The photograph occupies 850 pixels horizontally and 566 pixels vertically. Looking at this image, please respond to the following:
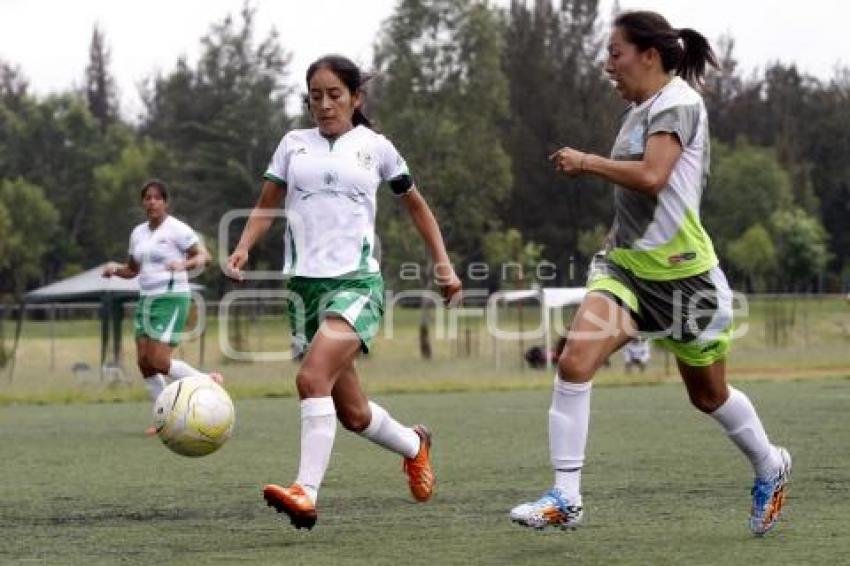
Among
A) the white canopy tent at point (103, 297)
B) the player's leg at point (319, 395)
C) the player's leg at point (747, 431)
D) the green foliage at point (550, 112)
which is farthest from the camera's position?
the green foliage at point (550, 112)

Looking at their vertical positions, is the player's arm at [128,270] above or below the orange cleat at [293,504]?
above

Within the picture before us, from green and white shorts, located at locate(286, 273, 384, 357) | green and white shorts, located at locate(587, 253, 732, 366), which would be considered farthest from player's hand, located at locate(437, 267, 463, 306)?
green and white shorts, located at locate(587, 253, 732, 366)

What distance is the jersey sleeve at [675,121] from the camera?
6.59 metres

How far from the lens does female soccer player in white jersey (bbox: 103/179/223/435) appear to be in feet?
46.7

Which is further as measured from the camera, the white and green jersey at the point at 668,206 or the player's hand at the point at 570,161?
the white and green jersey at the point at 668,206

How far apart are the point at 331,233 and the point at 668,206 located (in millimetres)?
1599

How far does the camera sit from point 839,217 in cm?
7631

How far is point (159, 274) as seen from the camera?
1457 centimetres

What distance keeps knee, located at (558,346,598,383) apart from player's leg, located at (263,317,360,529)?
3.74 feet

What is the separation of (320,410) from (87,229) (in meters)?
75.8

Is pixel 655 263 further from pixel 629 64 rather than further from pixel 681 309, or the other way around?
pixel 629 64

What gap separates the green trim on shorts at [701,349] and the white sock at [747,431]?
23 centimetres

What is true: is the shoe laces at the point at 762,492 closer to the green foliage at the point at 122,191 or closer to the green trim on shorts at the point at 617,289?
the green trim on shorts at the point at 617,289

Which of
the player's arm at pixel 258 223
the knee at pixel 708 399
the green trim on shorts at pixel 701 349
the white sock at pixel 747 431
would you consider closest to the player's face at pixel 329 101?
the player's arm at pixel 258 223
